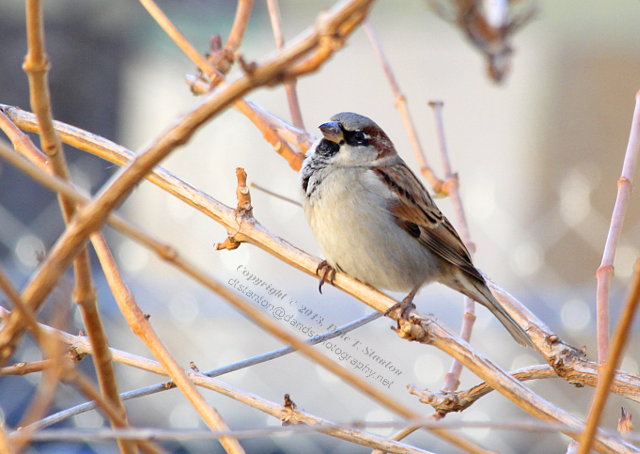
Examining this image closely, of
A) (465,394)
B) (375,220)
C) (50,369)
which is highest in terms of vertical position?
(375,220)

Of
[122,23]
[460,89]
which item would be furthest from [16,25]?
[460,89]

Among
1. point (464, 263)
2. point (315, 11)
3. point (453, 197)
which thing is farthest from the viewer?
point (315, 11)

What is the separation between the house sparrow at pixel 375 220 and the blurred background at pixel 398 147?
5.76 feet

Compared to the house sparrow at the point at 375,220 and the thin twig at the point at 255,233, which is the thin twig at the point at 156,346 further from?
the house sparrow at the point at 375,220

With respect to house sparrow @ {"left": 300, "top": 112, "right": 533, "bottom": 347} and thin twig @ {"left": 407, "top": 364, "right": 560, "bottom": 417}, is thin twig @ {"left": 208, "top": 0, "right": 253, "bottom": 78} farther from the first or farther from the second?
thin twig @ {"left": 407, "top": 364, "right": 560, "bottom": 417}

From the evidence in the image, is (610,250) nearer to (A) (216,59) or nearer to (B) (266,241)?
(B) (266,241)

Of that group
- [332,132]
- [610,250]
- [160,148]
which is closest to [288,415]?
[610,250]

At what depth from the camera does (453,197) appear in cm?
171

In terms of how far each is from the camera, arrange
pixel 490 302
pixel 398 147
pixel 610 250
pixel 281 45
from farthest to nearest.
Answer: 1. pixel 398 147
2. pixel 490 302
3. pixel 281 45
4. pixel 610 250

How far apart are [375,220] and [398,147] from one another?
7.45ft

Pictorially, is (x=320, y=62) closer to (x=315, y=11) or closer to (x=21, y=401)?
(x=21, y=401)

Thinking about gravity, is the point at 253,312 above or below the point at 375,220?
below

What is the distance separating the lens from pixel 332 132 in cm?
202

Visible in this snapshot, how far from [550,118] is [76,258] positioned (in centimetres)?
405
